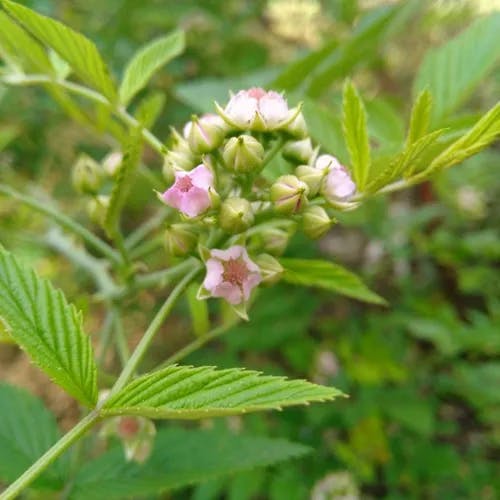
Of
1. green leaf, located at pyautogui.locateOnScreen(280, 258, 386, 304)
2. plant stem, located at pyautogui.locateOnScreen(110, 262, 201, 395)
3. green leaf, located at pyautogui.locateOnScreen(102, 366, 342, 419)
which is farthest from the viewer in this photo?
green leaf, located at pyautogui.locateOnScreen(280, 258, 386, 304)

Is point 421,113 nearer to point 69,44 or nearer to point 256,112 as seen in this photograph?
point 256,112

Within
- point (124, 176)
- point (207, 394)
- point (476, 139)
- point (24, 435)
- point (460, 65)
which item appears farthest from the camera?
point (460, 65)

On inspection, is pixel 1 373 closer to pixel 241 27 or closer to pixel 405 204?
pixel 241 27

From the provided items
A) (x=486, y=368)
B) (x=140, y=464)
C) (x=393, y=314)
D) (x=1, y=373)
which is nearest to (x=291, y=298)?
(x=393, y=314)

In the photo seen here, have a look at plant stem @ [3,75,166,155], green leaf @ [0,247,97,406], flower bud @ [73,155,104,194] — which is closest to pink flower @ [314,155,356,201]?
plant stem @ [3,75,166,155]

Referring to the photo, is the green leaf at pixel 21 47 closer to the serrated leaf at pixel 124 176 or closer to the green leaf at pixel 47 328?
the serrated leaf at pixel 124 176

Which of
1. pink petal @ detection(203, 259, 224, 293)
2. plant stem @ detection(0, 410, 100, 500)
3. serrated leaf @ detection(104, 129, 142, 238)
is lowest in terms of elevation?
plant stem @ detection(0, 410, 100, 500)

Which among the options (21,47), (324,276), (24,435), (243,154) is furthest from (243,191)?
(24,435)

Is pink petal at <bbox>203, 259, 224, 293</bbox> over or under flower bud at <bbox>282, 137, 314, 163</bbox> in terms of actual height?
under

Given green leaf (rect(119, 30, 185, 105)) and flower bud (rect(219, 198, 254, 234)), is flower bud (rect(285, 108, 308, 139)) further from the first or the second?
green leaf (rect(119, 30, 185, 105))
